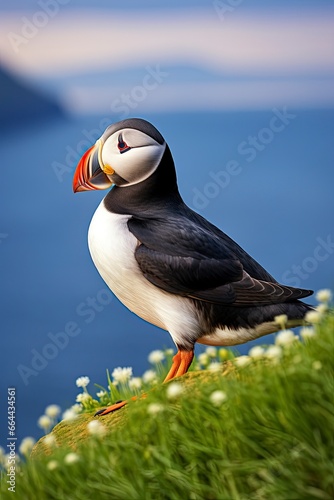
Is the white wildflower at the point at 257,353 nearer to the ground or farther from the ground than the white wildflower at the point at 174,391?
farther from the ground

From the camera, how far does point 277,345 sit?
8.07 ft

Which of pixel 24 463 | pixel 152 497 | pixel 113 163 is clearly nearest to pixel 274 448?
pixel 152 497

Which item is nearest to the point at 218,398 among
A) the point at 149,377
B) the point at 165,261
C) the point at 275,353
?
the point at 275,353

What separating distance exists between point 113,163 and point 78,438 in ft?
3.57

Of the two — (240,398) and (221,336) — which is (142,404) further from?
(221,336)

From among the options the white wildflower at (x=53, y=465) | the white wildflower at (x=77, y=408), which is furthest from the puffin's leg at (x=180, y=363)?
the white wildflower at (x=53, y=465)

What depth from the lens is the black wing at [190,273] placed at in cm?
310

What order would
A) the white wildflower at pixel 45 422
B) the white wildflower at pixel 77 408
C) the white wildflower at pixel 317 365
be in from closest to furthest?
the white wildflower at pixel 317 365
the white wildflower at pixel 45 422
the white wildflower at pixel 77 408

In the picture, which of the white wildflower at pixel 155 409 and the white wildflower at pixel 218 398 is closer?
the white wildflower at pixel 218 398

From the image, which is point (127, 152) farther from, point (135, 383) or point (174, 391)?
point (174, 391)

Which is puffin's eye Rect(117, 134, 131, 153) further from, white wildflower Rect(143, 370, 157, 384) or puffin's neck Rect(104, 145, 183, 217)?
white wildflower Rect(143, 370, 157, 384)

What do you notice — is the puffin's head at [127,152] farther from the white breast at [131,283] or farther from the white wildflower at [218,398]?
the white wildflower at [218,398]

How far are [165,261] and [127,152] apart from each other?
477mm

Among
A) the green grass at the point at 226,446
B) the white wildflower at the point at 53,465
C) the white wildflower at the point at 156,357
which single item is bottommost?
the green grass at the point at 226,446
